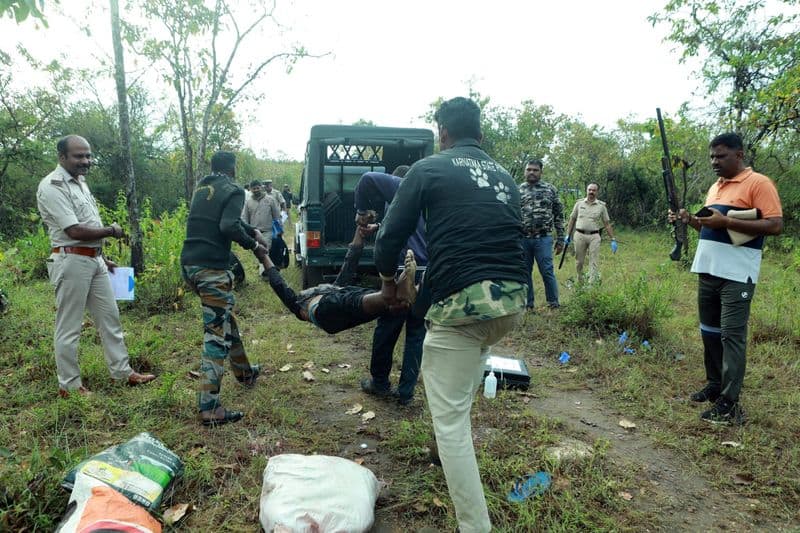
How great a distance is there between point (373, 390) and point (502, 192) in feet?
7.02

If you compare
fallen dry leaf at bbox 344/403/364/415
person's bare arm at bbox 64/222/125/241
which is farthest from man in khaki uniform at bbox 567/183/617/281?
person's bare arm at bbox 64/222/125/241

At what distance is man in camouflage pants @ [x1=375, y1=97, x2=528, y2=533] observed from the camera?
6.46 ft

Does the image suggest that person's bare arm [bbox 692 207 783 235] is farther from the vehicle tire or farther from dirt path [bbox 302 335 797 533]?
the vehicle tire

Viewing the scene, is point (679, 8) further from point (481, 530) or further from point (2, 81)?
point (2, 81)

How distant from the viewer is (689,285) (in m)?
7.75

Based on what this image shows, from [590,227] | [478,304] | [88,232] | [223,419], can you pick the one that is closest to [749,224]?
[478,304]

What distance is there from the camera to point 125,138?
5434 mm

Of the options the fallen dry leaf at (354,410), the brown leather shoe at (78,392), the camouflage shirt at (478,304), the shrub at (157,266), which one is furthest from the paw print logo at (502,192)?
the shrub at (157,266)

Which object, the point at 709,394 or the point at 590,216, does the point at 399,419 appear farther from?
the point at 590,216

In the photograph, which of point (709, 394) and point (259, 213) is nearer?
point (709, 394)

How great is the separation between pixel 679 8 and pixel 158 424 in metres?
12.0

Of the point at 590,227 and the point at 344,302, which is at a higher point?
the point at 590,227

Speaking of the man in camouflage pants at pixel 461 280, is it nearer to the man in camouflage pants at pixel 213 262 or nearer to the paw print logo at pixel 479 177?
the paw print logo at pixel 479 177

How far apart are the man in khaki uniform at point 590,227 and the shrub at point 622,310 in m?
1.72
